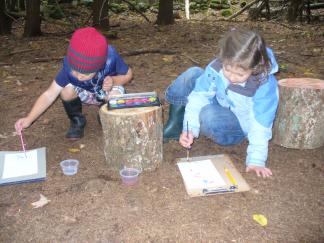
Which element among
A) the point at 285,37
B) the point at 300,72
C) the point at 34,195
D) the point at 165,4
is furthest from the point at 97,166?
the point at 165,4

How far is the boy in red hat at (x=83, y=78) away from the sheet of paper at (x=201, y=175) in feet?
2.99

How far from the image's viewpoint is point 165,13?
922cm

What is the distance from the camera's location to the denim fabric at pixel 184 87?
120 inches

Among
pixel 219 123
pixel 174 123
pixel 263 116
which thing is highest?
pixel 263 116

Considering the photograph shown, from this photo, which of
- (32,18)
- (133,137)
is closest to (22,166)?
(133,137)

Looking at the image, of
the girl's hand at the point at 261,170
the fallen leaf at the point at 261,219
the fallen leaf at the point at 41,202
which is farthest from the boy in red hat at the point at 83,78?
the fallen leaf at the point at 261,219

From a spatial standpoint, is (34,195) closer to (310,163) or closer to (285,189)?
(285,189)

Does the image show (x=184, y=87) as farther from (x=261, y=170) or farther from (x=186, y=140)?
(x=261, y=170)

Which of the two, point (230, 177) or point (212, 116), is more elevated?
point (212, 116)

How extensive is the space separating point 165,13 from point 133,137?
712 cm

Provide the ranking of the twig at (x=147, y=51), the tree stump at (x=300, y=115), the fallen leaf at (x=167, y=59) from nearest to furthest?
the tree stump at (x=300, y=115), the fallen leaf at (x=167, y=59), the twig at (x=147, y=51)

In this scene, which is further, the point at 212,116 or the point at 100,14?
the point at 100,14

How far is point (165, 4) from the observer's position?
9258 millimetres

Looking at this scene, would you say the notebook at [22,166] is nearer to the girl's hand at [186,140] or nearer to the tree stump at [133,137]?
the tree stump at [133,137]
